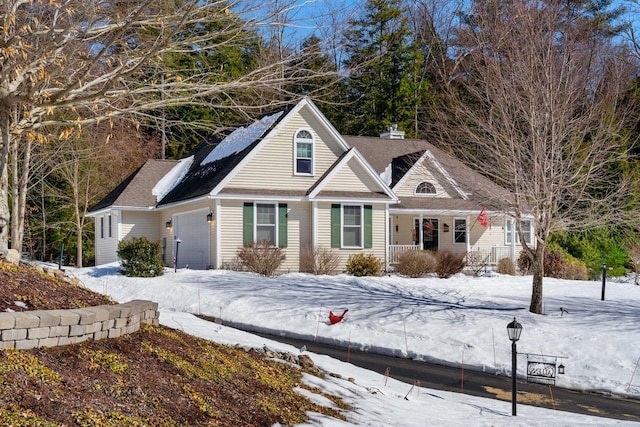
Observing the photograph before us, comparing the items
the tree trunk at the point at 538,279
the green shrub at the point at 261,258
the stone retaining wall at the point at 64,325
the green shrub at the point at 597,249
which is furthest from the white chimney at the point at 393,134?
the stone retaining wall at the point at 64,325

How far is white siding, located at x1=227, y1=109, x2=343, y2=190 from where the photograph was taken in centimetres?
2675

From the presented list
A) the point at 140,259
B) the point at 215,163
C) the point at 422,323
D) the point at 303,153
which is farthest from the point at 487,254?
the point at 140,259

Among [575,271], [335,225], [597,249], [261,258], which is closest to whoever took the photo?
[261,258]

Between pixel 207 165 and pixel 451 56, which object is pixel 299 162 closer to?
pixel 207 165

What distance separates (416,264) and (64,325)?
1915cm

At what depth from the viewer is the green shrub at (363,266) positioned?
1027 inches

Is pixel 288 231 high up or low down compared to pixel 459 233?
up

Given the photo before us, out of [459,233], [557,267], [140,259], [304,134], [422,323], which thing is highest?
[304,134]

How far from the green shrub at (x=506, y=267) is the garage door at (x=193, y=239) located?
1120 centimetres

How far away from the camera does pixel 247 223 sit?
26.4 metres

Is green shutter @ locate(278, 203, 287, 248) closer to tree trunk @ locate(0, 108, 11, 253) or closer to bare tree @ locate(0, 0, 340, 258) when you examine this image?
bare tree @ locate(0, 0, 340, 258)

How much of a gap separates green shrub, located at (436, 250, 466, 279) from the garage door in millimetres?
8239

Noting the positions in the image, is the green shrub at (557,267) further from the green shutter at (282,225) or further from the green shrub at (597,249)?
the green shutter at (282,225)

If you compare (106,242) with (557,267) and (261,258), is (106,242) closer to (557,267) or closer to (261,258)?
(261,258)
